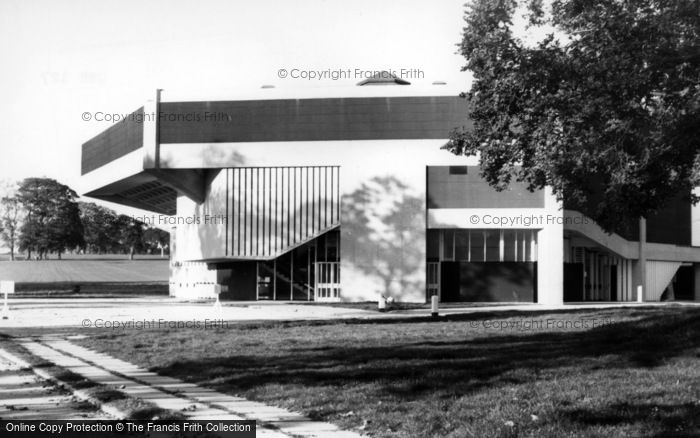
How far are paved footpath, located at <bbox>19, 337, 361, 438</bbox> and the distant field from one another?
70862 mm

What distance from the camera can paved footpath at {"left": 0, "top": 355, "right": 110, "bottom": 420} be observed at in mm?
9508

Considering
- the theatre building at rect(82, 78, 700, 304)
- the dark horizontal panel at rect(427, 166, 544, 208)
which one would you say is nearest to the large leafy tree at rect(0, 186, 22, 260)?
the theatre building at rect(82, 78, 700, 304)

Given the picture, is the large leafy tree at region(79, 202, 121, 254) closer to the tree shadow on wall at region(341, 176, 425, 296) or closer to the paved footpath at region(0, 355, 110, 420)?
the tree shadow on wall at region(341, 176, 425, 296)

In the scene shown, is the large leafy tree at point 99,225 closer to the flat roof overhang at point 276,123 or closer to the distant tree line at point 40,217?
the distant tree line at point 40,217

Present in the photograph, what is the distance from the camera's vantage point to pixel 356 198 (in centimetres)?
4378

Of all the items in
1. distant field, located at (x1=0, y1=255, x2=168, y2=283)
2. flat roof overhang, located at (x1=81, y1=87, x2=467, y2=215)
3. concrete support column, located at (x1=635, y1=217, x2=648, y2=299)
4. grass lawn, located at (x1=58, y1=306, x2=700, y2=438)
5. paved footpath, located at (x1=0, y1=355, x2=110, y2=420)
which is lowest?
distant field, located at (x1=0, y1=255, x2=168, y2=283)

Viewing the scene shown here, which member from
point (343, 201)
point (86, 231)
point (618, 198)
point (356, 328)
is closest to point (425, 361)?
point (618, 198)

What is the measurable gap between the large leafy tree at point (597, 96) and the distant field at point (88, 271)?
71142 mm

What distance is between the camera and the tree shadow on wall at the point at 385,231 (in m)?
43.3

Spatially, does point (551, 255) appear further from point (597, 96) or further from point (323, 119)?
point (597, 96)

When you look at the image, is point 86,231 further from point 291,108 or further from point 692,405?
point 692,405

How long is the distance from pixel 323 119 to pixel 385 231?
675 cm
